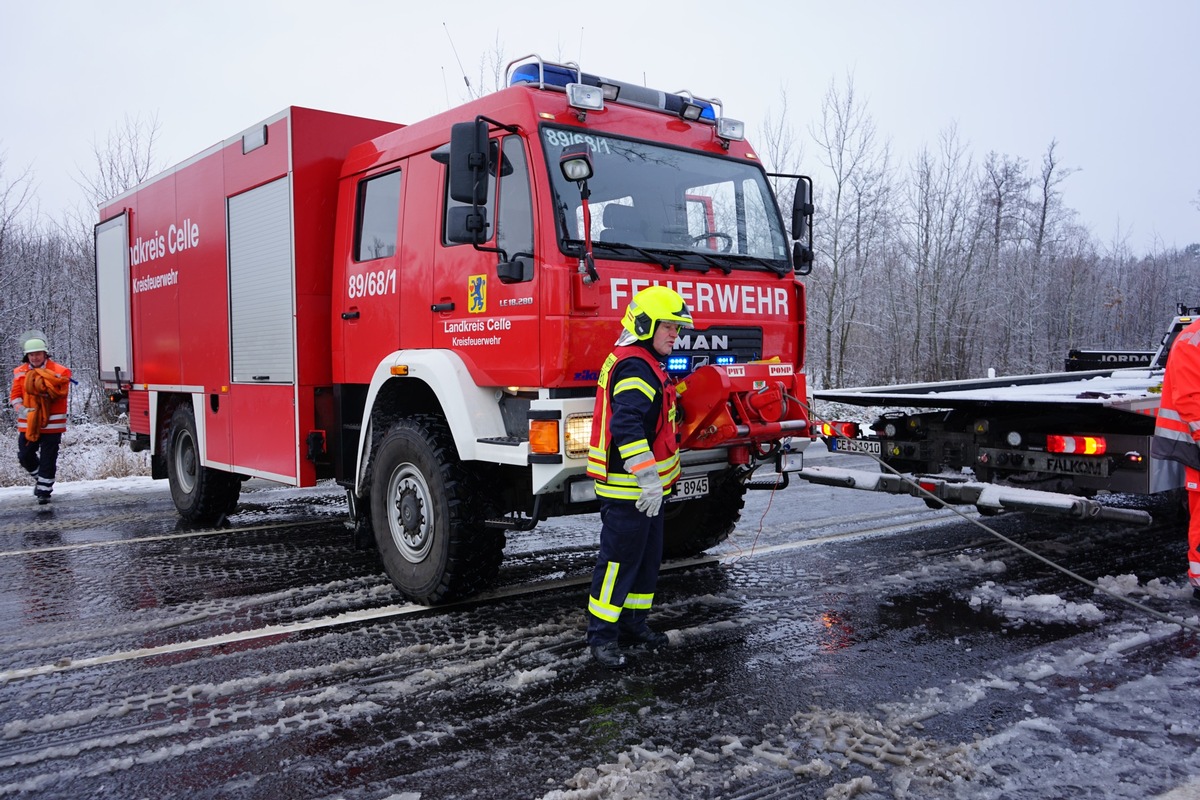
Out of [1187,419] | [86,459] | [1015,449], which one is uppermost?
[1187,419]

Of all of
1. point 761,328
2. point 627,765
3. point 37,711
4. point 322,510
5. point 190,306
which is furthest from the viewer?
point 322,510

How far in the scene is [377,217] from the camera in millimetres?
5871

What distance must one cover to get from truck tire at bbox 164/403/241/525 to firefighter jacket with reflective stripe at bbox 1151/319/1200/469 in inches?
291

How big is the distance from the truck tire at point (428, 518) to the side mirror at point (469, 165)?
1451mm

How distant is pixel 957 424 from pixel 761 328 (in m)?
2.23

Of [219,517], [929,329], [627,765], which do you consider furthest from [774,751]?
[929,329]

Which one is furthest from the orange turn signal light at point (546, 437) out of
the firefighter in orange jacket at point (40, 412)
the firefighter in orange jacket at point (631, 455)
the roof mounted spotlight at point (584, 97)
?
the firefighter in orange jacket at point (40, 412)

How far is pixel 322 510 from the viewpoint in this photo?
29.5 ft

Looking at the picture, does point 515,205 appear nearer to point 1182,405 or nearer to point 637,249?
point 637,249

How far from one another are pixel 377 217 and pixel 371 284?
458 mm

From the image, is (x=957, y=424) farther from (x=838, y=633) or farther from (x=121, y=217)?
(x=121, y=217)

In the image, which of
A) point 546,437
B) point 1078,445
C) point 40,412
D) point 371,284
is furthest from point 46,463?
point 1078,445

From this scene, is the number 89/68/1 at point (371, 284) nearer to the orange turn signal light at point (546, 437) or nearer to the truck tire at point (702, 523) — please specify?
the orange turn signal light at point (546, 437)

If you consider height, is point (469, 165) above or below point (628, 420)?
above
